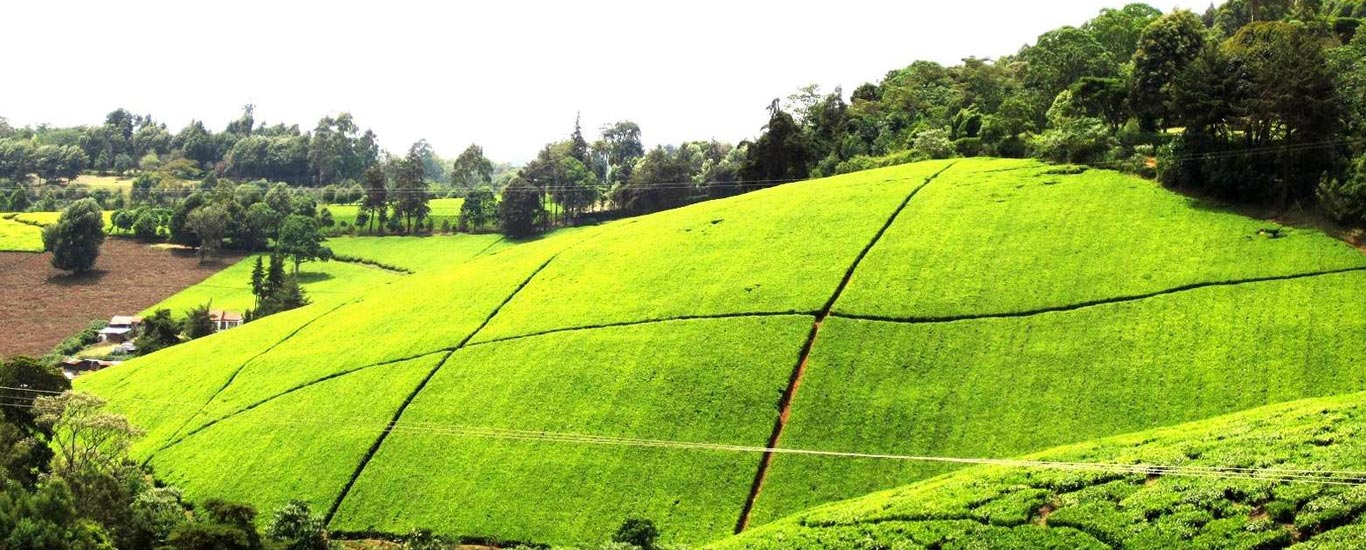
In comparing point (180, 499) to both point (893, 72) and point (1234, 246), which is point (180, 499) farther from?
point (893, 72)

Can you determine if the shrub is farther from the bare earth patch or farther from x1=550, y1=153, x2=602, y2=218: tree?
the bare earth patch

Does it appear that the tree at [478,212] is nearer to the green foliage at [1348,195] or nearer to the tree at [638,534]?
the green foliage at [1348,195]

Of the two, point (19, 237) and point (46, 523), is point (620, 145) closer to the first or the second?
point (19, 237)

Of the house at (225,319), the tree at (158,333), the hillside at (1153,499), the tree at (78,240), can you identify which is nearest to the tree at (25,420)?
the hillside at (1153,499)

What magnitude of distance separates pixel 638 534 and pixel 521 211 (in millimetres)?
85084

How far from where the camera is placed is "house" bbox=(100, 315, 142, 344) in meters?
99.1

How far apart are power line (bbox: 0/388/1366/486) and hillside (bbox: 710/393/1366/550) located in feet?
0.29

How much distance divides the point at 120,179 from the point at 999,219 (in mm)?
167883

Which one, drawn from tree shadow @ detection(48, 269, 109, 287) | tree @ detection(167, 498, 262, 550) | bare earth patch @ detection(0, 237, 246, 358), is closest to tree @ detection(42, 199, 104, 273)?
tree shadow @ detection(48, 269, 109, 287)

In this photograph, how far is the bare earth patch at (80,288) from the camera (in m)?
101

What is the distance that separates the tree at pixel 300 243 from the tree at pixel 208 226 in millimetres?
9828

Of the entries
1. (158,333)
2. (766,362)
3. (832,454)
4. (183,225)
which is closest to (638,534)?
(832,454)

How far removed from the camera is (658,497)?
4719 centimetres

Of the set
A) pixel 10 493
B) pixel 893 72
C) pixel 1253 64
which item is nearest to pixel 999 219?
pixel 1253 64
